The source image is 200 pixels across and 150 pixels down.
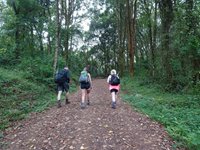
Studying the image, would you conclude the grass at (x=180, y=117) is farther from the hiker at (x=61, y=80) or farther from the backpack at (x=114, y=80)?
the hiker at (x=61, y=80)

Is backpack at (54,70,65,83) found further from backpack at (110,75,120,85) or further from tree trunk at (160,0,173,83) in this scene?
tree trunk at (160,0,173,83)

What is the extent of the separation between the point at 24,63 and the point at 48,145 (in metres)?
17.7

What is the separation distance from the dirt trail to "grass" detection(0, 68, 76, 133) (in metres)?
0.78

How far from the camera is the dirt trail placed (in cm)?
855

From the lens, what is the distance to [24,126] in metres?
11.3

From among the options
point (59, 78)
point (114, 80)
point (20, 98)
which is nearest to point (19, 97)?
point (20, 98)

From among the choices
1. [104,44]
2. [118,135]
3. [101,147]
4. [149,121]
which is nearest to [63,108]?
[149,121]

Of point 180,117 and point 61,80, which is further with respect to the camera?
point 61,80

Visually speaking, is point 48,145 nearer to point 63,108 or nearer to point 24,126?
point 24,126

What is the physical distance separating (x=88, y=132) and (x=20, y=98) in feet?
26.0

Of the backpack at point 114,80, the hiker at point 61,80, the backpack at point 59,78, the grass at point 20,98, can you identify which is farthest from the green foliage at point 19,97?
the backpack at point 114,80

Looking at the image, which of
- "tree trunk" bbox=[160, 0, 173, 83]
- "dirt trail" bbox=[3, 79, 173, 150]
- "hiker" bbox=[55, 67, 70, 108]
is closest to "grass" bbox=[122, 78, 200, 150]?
"dirt trail" bbox=[3, 79, 173, 150]

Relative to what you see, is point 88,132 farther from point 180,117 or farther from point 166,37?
point 166,37

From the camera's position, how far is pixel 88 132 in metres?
9.65
